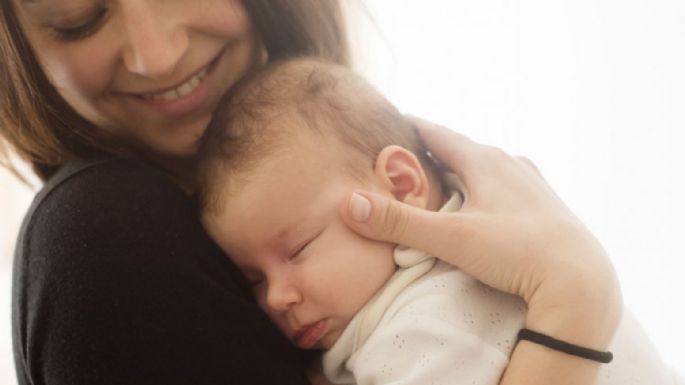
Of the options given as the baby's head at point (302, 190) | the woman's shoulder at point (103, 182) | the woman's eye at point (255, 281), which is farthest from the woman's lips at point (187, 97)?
the woman's eye at point (255, 281)

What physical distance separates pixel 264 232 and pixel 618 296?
501 mm

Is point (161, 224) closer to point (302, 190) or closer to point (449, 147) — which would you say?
point (302, 190)

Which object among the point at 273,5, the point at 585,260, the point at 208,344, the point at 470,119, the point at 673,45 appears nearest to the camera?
the point at 208,344

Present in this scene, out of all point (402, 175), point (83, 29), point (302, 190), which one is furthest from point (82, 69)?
point (402, 175)

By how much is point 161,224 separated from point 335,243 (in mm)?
251

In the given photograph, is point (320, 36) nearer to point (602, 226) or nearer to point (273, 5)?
point (273, 5)

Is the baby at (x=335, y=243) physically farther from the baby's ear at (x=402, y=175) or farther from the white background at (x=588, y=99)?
the white background at (x=588, y=99)

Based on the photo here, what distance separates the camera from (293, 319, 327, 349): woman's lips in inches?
37.7

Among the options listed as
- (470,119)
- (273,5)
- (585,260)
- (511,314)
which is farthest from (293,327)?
(470,119)

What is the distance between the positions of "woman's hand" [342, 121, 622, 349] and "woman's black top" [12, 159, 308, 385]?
0.74 feet

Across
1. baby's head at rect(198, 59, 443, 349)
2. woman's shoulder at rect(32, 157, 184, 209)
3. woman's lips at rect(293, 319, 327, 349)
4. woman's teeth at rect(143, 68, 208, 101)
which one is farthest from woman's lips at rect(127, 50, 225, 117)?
woman's lips at rect(293, 319, 327, 349)

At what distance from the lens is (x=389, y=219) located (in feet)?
2.97

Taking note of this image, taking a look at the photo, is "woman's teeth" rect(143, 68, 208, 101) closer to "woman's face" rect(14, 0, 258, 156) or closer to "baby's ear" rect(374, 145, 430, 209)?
"woman's face" rect(14, 0, 258, 156)

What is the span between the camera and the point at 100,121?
1.12 meters
